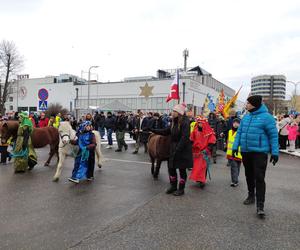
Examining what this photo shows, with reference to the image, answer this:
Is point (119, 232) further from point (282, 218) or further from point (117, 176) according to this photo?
point (117, 176)

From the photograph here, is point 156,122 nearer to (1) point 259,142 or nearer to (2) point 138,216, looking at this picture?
(1) point 259,142

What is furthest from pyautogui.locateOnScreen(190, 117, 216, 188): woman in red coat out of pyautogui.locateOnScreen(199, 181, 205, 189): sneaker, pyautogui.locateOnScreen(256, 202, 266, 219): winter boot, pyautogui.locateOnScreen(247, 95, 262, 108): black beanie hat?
pyautogui.locateOnScreen(256, 202, 266, 219): winter boot

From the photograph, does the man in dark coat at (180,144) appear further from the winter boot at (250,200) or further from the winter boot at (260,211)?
the winter boot at (260,211)

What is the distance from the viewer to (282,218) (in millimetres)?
4910

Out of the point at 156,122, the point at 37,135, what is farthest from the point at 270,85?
the point at 37,135

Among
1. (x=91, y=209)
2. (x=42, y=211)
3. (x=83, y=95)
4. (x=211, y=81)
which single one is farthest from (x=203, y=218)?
(x=211, y=81)

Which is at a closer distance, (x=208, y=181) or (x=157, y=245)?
(x=157, y=245)

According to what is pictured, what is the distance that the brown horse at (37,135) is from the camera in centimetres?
859

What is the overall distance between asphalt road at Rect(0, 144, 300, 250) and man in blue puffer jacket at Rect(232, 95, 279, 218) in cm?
54

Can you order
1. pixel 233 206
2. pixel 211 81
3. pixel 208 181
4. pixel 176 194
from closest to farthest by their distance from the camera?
pixel 233 206, pixel 176 194, pixel 208 181, pixel 211 81

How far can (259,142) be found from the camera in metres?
5.01

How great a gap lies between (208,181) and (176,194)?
1744 millimetres

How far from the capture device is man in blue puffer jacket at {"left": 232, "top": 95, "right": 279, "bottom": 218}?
4.95 meters

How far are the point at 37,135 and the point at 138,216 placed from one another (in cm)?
569
